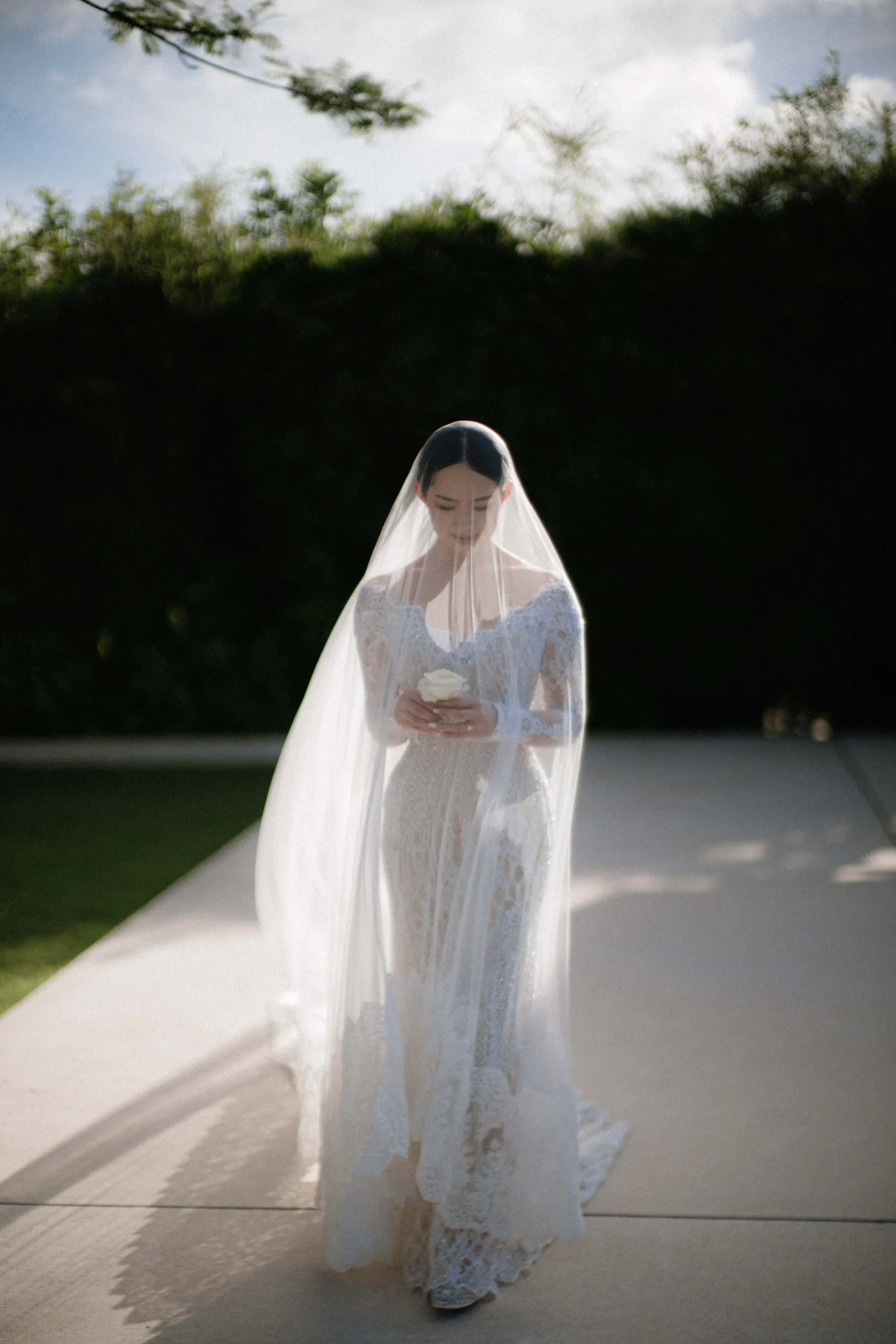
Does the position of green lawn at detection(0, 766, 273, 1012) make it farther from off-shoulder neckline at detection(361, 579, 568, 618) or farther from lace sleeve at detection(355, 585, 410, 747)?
off-shoulder neckline at detection(361, 579, 568, 618)

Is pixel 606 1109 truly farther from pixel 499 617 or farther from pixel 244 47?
pixel 244 47

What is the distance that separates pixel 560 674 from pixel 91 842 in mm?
4231

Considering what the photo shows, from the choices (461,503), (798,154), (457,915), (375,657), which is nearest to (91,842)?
(375,657)

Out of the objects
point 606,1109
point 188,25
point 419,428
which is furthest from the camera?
point 419,428

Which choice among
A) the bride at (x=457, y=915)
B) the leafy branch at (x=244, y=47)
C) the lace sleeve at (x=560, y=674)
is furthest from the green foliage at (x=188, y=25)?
the lace sleeve at (x=560, y=674)

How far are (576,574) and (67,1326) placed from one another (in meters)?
7.07

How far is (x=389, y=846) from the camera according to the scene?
8.03ft

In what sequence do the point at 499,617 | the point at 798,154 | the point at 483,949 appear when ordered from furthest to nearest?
1. the point at 798,154
2. the point at 499,617
3. the point at 483,949

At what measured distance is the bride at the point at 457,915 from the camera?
228 centimetres

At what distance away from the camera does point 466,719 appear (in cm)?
235

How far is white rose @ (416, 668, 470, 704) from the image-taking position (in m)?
2.34

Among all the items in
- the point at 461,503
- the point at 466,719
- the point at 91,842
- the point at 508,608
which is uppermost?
the point at 461,503

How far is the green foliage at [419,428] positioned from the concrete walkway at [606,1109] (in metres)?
3.88

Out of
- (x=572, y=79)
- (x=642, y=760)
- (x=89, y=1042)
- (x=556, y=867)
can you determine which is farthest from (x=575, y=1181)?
(x=572, y=79)
